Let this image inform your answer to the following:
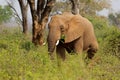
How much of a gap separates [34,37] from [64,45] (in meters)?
4.70

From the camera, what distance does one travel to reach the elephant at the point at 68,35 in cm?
923

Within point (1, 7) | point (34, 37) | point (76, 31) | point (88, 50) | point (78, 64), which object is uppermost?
point (78, 64)

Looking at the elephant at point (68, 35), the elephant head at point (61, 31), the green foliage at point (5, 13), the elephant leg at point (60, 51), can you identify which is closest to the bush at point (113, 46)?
the elephant at point (68, 35)

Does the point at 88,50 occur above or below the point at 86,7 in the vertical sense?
above

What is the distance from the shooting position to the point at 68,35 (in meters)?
9.64

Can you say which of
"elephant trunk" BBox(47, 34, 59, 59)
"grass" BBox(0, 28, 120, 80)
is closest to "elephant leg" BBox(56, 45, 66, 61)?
"elephant trunk" BBox(47, 34, 59, 59)

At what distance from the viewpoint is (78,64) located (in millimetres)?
6973

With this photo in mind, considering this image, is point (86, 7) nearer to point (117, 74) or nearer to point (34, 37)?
point (34, 37)

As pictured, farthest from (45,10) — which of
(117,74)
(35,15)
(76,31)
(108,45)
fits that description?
(117,74)

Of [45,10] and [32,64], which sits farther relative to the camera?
[45,10]

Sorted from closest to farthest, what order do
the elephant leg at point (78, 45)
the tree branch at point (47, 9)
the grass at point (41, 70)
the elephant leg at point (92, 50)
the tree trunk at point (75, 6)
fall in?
the grass at point (41, 70), the elephant leg at point (78, 45), the elephant leg at point (92, 50), the tree branch at point (47, 9), the tree trunk at point (75, 6)

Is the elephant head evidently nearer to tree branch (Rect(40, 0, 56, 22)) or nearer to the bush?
the bush

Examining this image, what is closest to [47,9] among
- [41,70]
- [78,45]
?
[78,45]

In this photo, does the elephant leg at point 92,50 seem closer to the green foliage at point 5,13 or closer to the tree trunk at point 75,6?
the tree trunk at point 75,6
